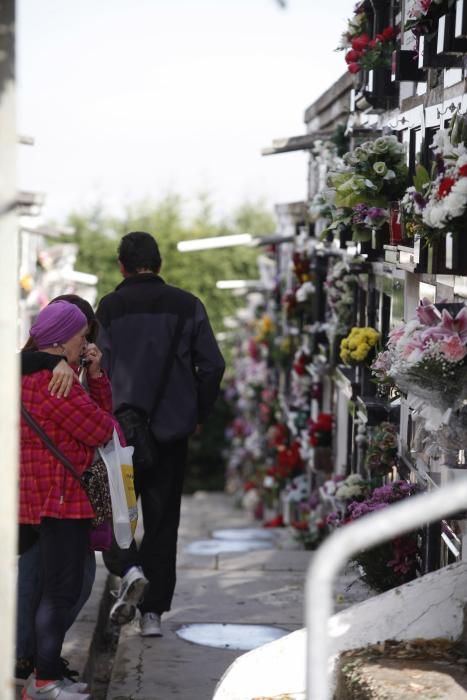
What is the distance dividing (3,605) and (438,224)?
2.89 metres

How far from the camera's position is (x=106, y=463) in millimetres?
5906

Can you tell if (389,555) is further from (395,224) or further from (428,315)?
(428,315)

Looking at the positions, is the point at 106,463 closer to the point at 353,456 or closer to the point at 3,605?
the point at 3,605

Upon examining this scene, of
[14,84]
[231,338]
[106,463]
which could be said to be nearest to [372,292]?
[106,463]

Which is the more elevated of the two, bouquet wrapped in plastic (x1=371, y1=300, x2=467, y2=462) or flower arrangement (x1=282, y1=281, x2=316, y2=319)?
bouquet wrapped in plastic (x1=371, y1=300, x2=467, y2=462)

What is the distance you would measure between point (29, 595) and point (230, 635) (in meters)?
2.00

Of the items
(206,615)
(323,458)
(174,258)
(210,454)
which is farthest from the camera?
(174,258)

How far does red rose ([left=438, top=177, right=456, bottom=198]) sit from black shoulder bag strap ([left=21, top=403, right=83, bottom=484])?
1935mm

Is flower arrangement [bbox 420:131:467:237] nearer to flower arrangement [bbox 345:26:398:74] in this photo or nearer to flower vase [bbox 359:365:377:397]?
flower arrangement [bbox 345:26:398:74]

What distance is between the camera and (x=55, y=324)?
579 cm

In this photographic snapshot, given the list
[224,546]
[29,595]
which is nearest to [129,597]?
[29,595]

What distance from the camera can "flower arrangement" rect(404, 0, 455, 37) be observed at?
6.52 meters

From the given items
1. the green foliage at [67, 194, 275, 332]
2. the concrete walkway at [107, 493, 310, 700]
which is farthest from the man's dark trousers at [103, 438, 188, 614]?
the green foliage at [67, 194, 275, 332]

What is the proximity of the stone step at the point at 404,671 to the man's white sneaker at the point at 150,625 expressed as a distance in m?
2.32
